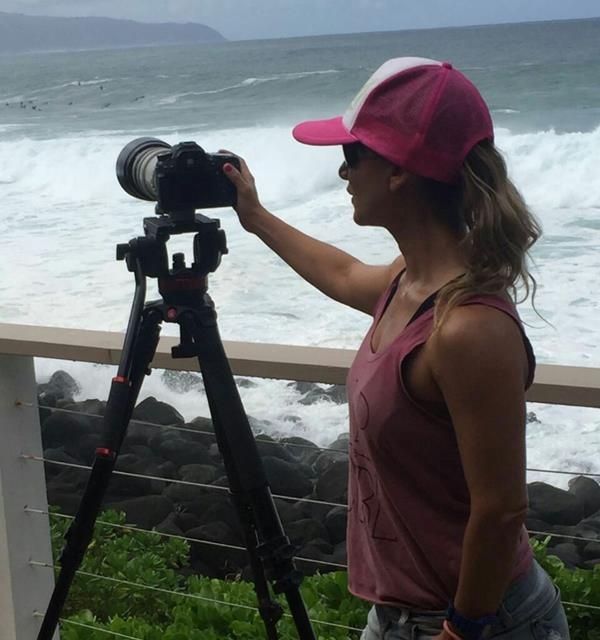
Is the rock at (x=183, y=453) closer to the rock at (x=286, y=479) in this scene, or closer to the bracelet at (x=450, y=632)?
the rock at (x=286, y=479)

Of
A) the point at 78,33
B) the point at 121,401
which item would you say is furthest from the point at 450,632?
the point at 78,33

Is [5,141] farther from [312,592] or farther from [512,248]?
[512,248]

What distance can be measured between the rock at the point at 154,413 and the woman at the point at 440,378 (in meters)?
4.80

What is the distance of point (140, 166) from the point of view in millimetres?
1396

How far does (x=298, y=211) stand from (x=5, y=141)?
727 cm

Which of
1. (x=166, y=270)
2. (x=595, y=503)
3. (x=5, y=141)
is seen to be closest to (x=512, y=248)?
(x=166, y=270)

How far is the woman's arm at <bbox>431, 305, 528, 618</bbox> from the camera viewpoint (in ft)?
3.26

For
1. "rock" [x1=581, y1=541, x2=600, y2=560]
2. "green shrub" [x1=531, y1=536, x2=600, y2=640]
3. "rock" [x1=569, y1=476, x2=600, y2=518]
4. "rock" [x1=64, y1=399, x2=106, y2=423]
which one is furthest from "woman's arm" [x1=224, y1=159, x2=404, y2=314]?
"rock" [x1=64, y1=399, x2=106, y2=423]

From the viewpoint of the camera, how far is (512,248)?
1.05 metres

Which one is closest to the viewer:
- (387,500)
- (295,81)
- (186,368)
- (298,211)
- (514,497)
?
(514,497)

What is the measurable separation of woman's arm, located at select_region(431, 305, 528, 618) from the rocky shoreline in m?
2.24

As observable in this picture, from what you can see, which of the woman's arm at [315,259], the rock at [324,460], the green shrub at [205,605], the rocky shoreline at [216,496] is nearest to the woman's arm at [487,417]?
the woman's arm at [315,259]

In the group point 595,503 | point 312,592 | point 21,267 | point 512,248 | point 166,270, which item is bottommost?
point 21,267

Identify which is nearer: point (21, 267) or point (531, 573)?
point (531, 573)
